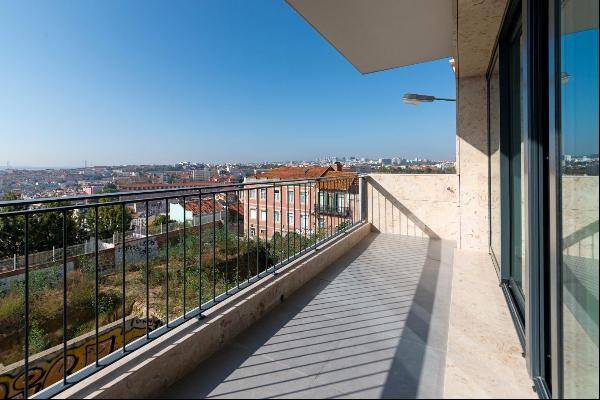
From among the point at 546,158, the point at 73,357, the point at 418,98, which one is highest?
the point at 418,98

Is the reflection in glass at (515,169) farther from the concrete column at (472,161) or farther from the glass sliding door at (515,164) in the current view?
the concrete column at (472,161)

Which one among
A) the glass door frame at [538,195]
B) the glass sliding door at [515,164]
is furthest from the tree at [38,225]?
the glass sliding door at [515,164]

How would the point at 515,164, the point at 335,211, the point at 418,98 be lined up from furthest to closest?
the point at 418,98, the point at 335,211, the point at 515,164

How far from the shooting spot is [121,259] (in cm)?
167

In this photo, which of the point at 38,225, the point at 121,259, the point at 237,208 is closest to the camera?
the point at 121,259

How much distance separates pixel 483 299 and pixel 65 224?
2868mm

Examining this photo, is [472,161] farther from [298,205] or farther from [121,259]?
[121,259]

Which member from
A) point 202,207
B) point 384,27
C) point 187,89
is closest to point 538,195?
point 202,207

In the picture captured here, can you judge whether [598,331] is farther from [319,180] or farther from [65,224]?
[319,180]

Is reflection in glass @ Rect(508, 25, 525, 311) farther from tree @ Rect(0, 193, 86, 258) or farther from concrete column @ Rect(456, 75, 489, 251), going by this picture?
tree @ Rect(0, 193, 86, 258)

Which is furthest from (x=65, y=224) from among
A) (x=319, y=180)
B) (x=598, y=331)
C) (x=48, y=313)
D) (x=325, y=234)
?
(x=48, y=313)

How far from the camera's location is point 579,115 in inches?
36.4

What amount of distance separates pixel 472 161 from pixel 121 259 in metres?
3.90

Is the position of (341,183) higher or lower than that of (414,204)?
higher
